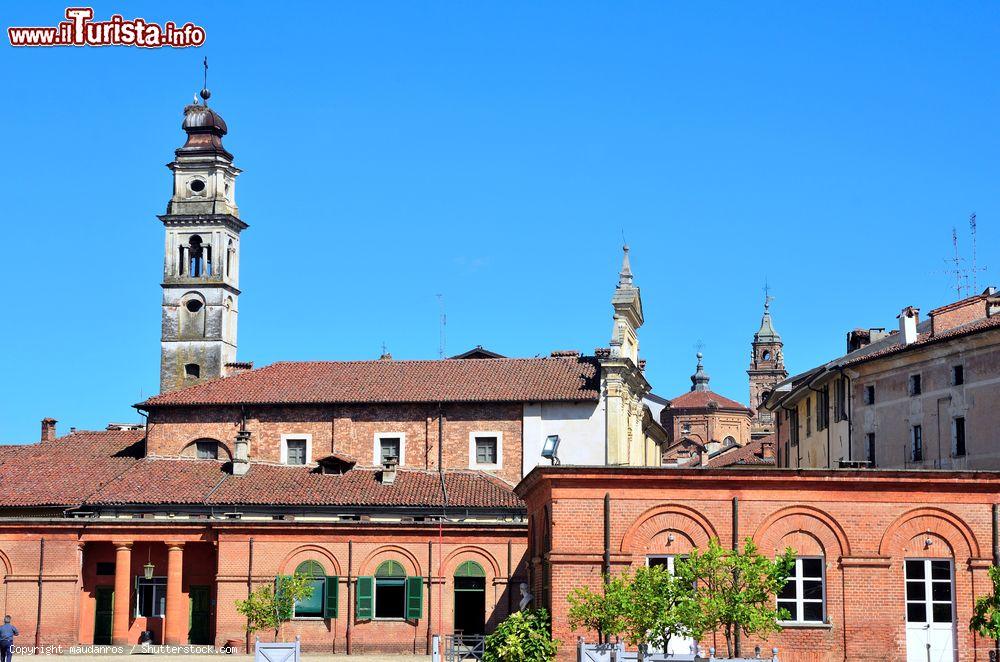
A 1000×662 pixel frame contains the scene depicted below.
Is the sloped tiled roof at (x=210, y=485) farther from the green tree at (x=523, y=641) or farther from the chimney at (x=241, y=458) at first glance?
the green tree at (x=523, y=641)

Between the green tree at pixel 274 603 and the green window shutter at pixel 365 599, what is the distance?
2072mm

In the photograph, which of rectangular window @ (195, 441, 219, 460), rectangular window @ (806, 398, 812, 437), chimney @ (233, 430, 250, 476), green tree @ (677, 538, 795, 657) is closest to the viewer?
green tree @ (677, 538, 795, 657)

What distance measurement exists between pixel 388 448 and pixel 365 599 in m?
12.0

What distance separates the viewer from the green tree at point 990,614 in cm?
2864

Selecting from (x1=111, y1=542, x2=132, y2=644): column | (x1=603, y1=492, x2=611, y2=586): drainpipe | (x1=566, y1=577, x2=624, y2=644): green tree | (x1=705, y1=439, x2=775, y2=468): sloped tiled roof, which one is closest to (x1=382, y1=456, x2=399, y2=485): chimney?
(x1=111, y1=542, x2=132, y2=644): column

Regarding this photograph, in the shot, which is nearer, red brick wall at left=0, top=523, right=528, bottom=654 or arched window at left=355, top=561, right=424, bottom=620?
red brick wall at left=0, top=523, right=528, bottom=654

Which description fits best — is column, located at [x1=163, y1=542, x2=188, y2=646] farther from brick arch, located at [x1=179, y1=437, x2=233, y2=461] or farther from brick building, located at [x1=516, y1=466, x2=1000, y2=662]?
brick building, located at [x1=516, y1=466, x2=1000, y2=662]

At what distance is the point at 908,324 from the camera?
53219 millimetres

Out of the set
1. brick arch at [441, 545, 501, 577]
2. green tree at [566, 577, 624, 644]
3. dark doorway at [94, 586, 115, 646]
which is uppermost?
brick arch at [441, 545, 501, 577]

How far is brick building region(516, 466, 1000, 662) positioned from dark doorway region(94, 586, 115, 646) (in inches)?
1016

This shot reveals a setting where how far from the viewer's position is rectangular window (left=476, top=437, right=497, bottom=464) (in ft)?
A: 199

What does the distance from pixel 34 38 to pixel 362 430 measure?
28711 mm

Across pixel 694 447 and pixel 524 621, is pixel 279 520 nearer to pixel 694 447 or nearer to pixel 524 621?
pixel 524 621

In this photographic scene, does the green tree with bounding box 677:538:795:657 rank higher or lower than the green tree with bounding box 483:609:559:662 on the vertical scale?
higher
